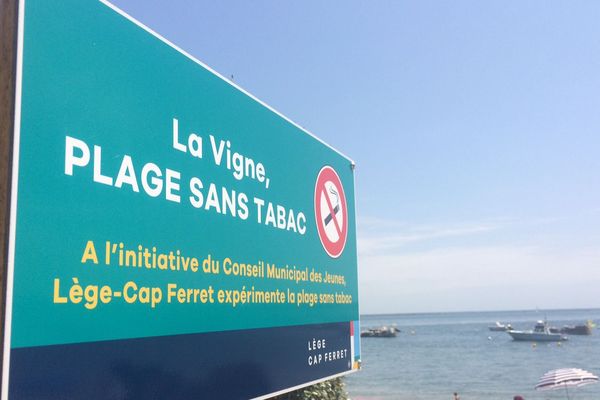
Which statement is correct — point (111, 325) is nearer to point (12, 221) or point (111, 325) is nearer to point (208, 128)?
point (12, 221)

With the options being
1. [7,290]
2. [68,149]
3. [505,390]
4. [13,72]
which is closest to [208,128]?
[68,149]

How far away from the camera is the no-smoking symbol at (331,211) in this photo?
18.6 feet

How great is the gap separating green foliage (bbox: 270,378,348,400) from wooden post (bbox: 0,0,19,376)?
3735 millimetres

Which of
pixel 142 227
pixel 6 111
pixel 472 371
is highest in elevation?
pixel 6 111

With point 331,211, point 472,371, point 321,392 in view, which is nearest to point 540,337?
point 472,371

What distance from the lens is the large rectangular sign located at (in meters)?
2.51

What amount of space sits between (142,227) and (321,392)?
395cm

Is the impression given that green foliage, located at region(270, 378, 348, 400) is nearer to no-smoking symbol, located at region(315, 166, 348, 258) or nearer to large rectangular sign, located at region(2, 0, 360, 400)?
large rectangular sign, located at region(2, 0, 360, 400)

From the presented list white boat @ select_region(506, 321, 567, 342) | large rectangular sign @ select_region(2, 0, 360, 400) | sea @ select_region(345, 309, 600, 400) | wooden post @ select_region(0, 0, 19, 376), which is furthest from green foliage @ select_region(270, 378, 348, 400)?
white boat @ select_region(506, 321, 567, 342)

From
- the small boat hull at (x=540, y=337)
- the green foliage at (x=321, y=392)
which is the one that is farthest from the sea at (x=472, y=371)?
the green foliage at (x=321, y=392)

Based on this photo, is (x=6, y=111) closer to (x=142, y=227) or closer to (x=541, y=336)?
(x=142, y=227)

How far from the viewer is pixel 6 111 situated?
2.43m

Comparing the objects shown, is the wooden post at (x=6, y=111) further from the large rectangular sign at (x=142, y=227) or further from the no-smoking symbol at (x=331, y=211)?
the no-smoking symbol at (x=331, y=211)

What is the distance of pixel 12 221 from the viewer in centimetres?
238
